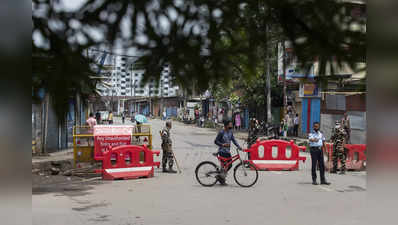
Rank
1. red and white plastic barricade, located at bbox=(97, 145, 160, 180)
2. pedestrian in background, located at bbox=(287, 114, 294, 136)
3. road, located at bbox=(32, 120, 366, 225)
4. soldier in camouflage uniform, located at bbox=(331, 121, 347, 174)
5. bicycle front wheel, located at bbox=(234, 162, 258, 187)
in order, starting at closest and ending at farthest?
road, located at bbox=(32, 120, 366, 225)
bicycle front wheel, located at bbox=(234, 162, 258, 187)
red and white plastic barricade, located at bbox=(97, 145, 160, 180)
soldier in camouflage uniform, located at bbox=(331, 121, 347, 174)
pedestrian in background, located at bbox=(287, 114, 294, 136)

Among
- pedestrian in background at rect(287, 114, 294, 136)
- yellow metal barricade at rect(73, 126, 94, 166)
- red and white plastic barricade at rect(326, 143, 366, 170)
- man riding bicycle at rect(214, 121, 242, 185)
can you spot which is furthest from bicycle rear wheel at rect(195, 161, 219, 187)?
pedestrian in background at rect(287, 114, 294, 136)

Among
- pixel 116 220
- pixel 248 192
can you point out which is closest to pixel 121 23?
pixel 116 220

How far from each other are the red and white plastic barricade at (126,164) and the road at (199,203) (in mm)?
396

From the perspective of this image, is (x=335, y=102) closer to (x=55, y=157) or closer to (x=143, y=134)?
(x=143, y=134)

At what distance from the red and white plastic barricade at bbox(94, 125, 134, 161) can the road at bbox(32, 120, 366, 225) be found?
1757 mm

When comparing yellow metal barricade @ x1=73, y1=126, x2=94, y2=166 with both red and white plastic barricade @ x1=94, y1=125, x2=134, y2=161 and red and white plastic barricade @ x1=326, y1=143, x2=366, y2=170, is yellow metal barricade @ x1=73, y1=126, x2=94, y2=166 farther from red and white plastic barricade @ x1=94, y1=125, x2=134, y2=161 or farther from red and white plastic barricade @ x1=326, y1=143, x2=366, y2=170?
red and white plastic barricade @ x1=326, y1=143, x2=366, y2=170

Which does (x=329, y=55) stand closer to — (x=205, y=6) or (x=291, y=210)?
(x=205, y=6)

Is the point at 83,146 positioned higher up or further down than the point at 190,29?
further down

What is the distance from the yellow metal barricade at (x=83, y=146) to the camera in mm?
11812

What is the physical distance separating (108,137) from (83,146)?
2.76 ft

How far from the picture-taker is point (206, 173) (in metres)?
9.63

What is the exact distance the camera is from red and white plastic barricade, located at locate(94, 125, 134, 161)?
11641mm

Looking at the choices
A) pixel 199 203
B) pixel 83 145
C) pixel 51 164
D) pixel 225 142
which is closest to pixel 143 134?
pixel 83 145

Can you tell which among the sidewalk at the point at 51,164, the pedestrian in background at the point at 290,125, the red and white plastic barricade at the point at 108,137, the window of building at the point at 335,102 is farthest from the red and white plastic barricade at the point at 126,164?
the pedestrian in background at the point at 290,125
